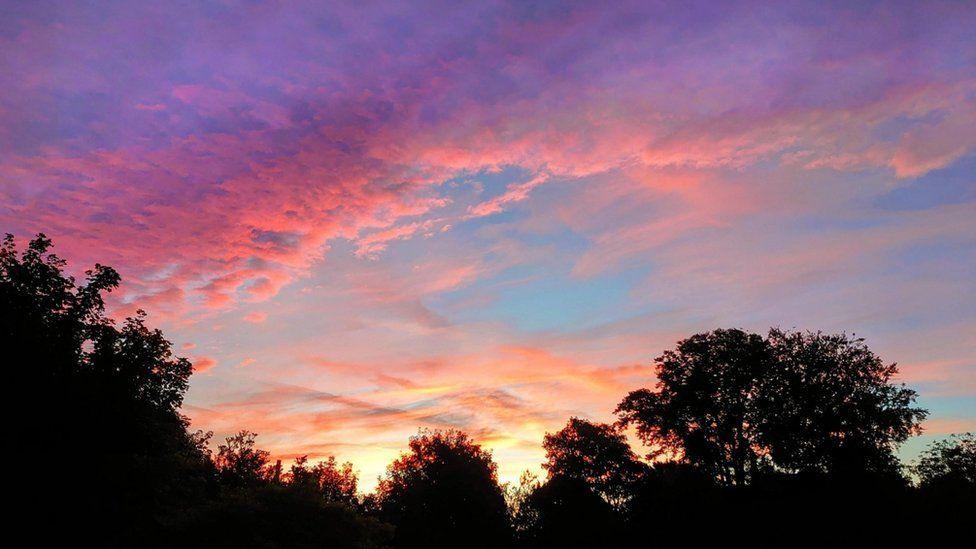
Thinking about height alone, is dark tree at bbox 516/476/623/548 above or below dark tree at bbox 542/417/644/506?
below

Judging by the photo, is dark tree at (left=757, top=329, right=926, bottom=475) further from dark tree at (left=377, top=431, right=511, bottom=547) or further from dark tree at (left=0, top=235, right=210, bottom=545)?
dark tree at (left=0, top=235, right=210, bottom=545)

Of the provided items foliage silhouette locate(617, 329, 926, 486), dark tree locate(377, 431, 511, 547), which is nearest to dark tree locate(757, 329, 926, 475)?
foliage silhouette locate(617, 329, 926, 486)

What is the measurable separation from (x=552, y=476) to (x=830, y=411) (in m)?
32.4

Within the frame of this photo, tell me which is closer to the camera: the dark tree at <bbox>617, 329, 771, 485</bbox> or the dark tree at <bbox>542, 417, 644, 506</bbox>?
the dark tree at <bbox>617, 329, 771, 485</bbox>

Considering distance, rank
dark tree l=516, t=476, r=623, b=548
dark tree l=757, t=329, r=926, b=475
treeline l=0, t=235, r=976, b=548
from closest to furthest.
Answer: treeline l=0, t=235, r=976, b=548, dark tree l=757, t=329, r=926, b=475, dark tree l=516, t=476, r=623, b=548

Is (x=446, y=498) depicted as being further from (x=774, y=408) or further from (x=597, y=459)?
(x=774, y=408)

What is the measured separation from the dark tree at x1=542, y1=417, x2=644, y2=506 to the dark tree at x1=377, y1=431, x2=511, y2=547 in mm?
8490

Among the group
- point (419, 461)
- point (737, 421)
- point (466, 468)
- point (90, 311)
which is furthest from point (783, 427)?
point (90, 311)

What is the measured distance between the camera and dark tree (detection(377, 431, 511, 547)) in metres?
63.8

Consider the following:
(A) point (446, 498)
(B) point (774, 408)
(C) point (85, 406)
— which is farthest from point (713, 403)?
(C) point (85, 406)

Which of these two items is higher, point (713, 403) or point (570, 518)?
point (713, 403)

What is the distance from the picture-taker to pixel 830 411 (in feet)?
154

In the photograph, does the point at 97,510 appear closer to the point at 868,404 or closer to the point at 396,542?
the point at 396,542

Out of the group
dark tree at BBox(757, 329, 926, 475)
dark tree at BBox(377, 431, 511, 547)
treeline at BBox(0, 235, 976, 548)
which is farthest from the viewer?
dark tree at BBox(377, 431, 511, 547)
